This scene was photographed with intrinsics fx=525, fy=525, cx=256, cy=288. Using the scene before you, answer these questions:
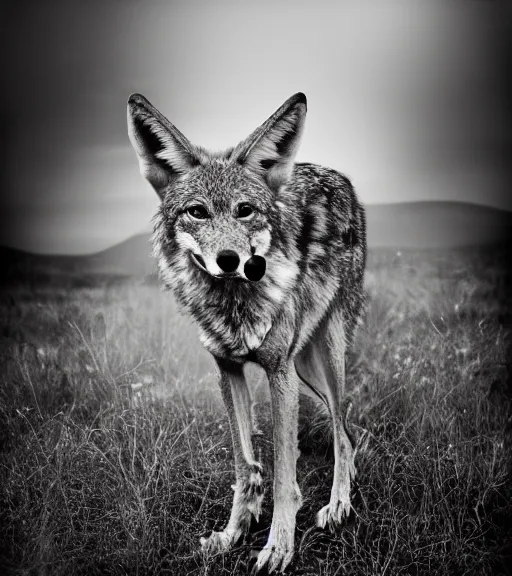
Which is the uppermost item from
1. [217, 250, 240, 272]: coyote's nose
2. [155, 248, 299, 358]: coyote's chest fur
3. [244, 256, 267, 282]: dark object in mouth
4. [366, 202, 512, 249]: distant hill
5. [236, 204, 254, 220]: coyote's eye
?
[236, 204, 254, 220]: coyote's eye

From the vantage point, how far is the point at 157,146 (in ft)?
6.67

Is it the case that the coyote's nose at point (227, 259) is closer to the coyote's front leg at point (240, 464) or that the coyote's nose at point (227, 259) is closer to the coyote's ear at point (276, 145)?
the coyote's ear at point (276, 145)

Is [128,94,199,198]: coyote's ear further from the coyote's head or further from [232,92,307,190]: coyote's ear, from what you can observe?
[232,92,307,190]: coyote's ear

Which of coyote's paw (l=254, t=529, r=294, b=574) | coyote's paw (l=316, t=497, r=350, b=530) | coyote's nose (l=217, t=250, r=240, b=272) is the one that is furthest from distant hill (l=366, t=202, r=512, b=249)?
coyote's paw (l=254, t=529, r=294, b=574)

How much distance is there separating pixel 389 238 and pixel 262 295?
27.8 inches

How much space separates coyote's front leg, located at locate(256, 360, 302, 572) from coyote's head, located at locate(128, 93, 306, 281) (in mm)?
433

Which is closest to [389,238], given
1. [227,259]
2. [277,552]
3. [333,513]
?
[227,259]

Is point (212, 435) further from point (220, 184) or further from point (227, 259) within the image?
point (220, 184)

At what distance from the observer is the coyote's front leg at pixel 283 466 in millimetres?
2040

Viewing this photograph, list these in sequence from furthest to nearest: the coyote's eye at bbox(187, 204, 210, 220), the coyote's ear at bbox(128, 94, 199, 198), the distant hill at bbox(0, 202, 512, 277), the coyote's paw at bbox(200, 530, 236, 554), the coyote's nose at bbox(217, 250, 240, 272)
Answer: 1. the distant hill at bbox(0, 202, 512, 277)
2. the coyote's paw at bbox(200, 530, 236, 554)
3. the coyote's ear at bbox(128, 94, 199, 198)
4. the coyote's eye at bbox(187, 204, 210, 220)
5. the coyote's nose at bbox(217, 250, 240, 272)

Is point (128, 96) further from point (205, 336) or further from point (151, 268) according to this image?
point (205, 336)

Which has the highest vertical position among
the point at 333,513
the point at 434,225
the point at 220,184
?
the point at 220,184

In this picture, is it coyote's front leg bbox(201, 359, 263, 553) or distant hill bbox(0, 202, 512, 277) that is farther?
distant hill bbox(0, 202, 512, 277)

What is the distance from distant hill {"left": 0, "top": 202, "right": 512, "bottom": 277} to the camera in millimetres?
2336
